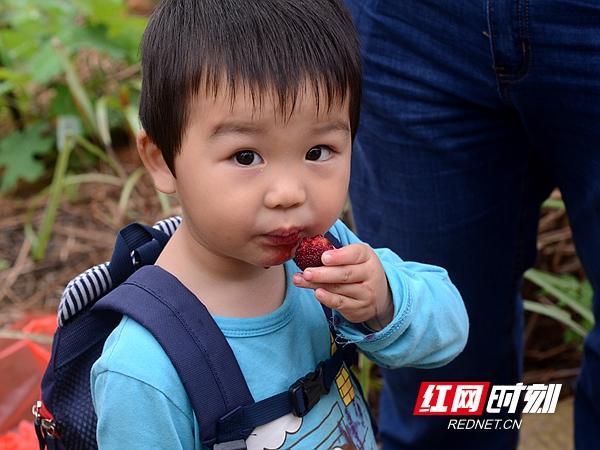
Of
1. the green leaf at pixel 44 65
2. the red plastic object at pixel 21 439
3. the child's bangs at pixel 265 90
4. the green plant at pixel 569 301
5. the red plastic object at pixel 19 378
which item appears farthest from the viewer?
the green leaf at pixel 44 65

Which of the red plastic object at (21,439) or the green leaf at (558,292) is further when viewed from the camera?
the green leaf at (558,292)

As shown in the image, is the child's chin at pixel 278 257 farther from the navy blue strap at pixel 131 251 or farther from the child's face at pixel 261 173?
the navy blue strap at pixel 131 251

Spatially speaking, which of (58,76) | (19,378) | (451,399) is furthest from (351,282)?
(58,76)

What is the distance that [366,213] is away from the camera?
1.67 meters

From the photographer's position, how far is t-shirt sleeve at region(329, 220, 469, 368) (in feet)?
3.79

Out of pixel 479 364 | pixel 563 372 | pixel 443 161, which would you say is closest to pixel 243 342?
pixel 443 161

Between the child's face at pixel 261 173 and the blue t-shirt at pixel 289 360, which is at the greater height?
the child's face at pixel 261 173

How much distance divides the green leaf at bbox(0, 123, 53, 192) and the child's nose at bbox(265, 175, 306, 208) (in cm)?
221

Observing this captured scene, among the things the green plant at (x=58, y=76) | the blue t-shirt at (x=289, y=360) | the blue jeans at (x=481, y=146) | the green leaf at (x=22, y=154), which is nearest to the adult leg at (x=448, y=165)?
the blue jeans at (x=481, y=146)

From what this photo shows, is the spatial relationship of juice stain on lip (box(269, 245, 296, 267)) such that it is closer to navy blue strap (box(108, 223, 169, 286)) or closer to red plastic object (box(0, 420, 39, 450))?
navy blue strap (box(108, 223, 169, 286))

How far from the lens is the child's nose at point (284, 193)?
100 centimetres

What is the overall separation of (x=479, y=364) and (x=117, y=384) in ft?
3.25

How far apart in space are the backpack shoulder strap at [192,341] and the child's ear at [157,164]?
0.13 m

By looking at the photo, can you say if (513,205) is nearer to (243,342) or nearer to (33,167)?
(243,342)
